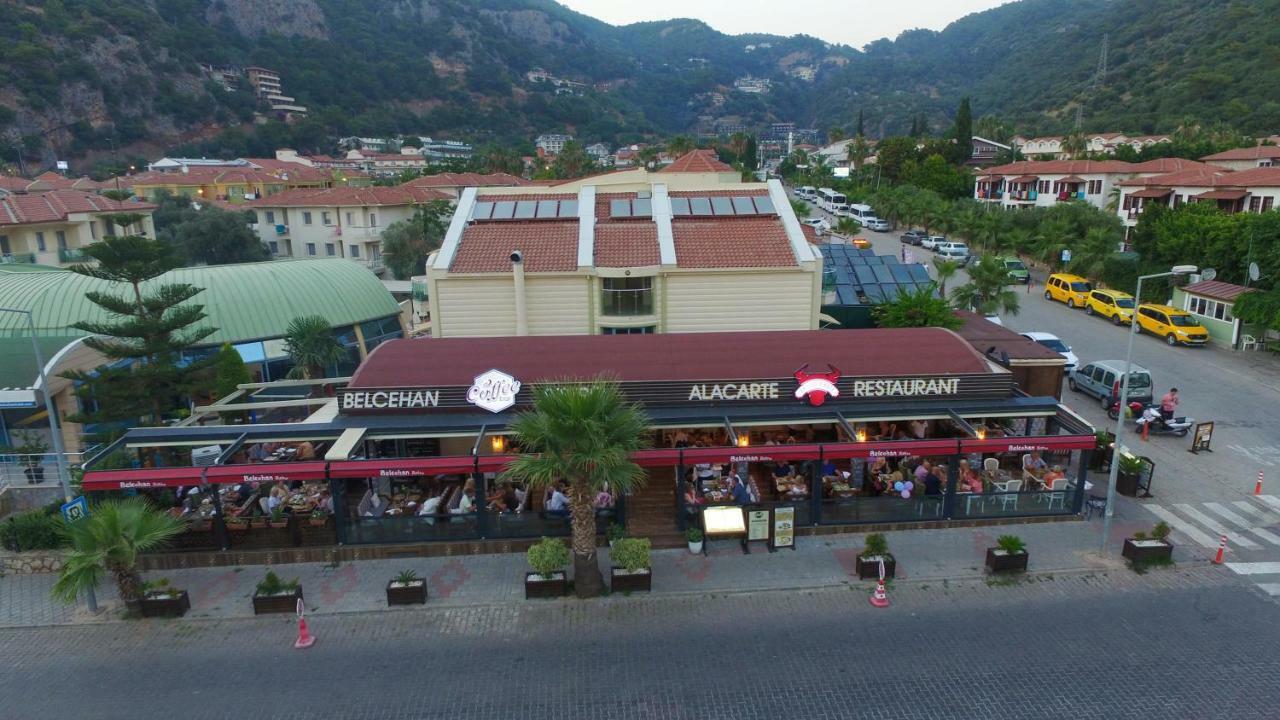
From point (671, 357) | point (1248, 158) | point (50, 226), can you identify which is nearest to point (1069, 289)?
point (1248, 158)

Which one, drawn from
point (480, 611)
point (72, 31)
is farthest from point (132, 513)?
point (72, 31)

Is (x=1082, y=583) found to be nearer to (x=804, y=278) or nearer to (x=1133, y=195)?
(x=804, y=278)

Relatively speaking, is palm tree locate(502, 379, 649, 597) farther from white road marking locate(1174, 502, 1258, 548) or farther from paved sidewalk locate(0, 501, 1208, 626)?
white road marking locate(1174, 502, 1258, 548)

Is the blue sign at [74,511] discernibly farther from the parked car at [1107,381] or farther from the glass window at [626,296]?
the parked car at [1107,381]

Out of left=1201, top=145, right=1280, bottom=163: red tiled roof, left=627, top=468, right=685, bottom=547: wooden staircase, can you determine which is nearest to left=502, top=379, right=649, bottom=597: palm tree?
left=627, top=468, right=685, bottom=547: wooden staircase

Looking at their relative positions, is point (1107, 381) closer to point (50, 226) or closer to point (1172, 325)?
point (1172, 325)
